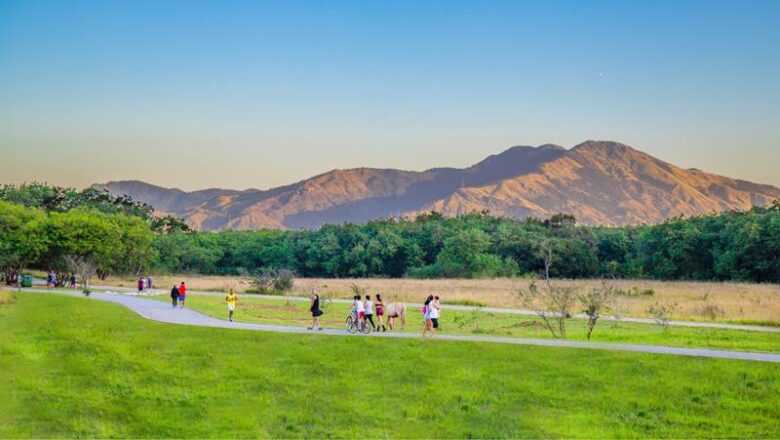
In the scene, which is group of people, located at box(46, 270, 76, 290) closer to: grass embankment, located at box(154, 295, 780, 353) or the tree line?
grass embankment, located at box(154, 295, 780, 353)

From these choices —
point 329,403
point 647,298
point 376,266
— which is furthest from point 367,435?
point 376,266

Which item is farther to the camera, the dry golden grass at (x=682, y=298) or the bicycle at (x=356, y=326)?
the dry golden grass at (x=682, y=298)

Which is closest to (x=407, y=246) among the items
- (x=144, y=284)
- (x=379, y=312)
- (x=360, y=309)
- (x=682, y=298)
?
(x=144, y=284)

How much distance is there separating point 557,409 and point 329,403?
20.0ft

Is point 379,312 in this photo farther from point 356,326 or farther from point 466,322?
point 466,322

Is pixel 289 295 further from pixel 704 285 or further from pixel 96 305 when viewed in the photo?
pixel 704 285

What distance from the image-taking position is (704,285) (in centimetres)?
6612

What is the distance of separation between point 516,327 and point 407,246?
Result: 70.2 metres

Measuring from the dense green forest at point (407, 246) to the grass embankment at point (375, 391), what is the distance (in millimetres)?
43069

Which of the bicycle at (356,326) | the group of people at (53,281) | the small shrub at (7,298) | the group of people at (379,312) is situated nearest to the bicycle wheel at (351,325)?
the bicycle at (356,326)

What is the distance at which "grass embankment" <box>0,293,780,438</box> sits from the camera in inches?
817

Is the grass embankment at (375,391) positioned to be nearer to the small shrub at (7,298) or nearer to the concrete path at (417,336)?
the concrete path at (417,336)

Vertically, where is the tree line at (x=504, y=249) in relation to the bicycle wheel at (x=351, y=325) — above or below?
above

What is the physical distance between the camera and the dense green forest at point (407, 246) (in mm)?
76812
